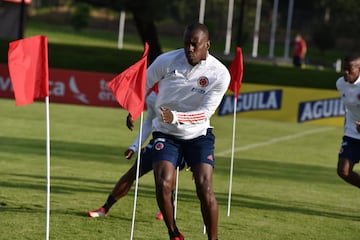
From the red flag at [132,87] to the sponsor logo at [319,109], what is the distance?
21.9 metres

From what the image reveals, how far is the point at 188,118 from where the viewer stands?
392 inches

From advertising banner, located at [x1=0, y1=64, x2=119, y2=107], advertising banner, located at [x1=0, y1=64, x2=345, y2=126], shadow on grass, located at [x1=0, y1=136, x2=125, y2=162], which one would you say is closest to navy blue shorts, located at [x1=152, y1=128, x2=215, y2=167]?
shadow on grass, located at [x1=0, y1=136, x2=125, y2=162]

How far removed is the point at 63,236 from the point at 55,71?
22.3 metres

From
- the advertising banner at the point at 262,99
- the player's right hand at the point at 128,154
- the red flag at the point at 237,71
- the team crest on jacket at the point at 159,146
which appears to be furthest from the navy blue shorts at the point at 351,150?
the advertising banner at the point at 262,99

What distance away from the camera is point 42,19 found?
285 ft

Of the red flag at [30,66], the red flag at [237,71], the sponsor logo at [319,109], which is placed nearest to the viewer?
the red flag at [30,66]

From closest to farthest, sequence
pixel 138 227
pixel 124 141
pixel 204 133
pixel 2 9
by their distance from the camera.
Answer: pixel 204 133 < pixel 138 227 < pixel 124 141 < pixel 2 9

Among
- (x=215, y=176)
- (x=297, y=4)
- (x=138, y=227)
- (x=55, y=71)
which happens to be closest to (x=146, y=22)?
(x=55, y=71)

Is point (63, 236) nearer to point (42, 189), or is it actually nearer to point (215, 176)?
point (42, 189)

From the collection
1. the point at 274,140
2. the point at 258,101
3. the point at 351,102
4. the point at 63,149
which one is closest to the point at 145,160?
the point at 351,102

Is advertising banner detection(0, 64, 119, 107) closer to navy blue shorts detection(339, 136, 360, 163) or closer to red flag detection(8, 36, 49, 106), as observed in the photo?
navy blue shorts detection(339, 136, 360, 163)

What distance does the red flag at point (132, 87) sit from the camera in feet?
33.2

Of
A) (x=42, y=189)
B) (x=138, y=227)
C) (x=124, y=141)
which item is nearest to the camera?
(x=138, y=227)

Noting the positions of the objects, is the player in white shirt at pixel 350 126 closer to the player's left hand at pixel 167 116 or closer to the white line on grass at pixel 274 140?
the player's left hand at pixel 167 116
